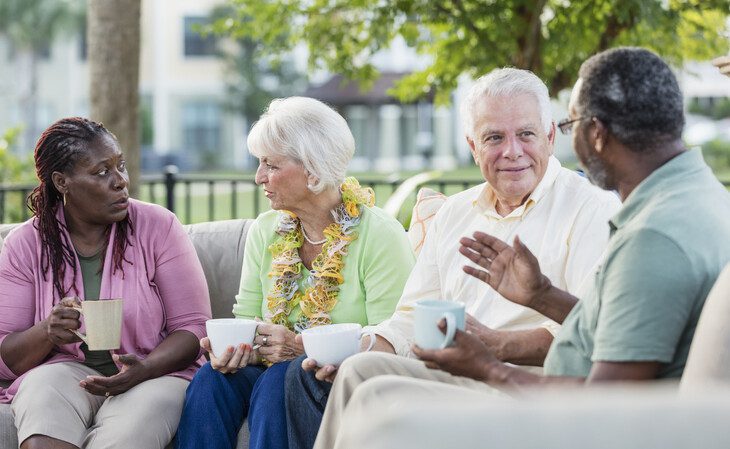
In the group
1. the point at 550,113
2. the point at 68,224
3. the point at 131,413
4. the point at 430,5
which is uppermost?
the point at 430,5

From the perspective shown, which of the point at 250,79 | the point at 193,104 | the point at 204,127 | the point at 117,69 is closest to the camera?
the point at 117,69

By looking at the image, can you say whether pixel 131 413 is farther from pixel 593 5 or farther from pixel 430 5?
pixel 593 5

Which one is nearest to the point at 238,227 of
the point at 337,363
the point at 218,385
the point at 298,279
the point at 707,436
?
the point at 298,279

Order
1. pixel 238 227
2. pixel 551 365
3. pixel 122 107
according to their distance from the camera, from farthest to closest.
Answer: pixel 122 107 → pixel 238 227 → pixel 551 365

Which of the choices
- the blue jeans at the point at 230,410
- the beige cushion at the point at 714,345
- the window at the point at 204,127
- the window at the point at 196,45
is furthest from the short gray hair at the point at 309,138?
the window at the point at 204,127

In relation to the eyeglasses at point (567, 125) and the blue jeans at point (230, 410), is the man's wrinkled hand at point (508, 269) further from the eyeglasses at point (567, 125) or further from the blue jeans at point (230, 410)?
the blue jeans at point (230, 410)

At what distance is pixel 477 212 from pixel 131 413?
4.46ft

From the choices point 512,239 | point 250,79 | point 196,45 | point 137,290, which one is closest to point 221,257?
point 137,290

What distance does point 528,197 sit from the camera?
353 cm

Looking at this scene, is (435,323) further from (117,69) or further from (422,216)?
(117,69)

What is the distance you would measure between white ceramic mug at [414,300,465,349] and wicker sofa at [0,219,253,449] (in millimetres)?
1768

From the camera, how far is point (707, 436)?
64.5 inches

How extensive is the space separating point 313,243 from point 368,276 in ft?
0.93

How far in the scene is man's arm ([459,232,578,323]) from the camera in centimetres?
289
